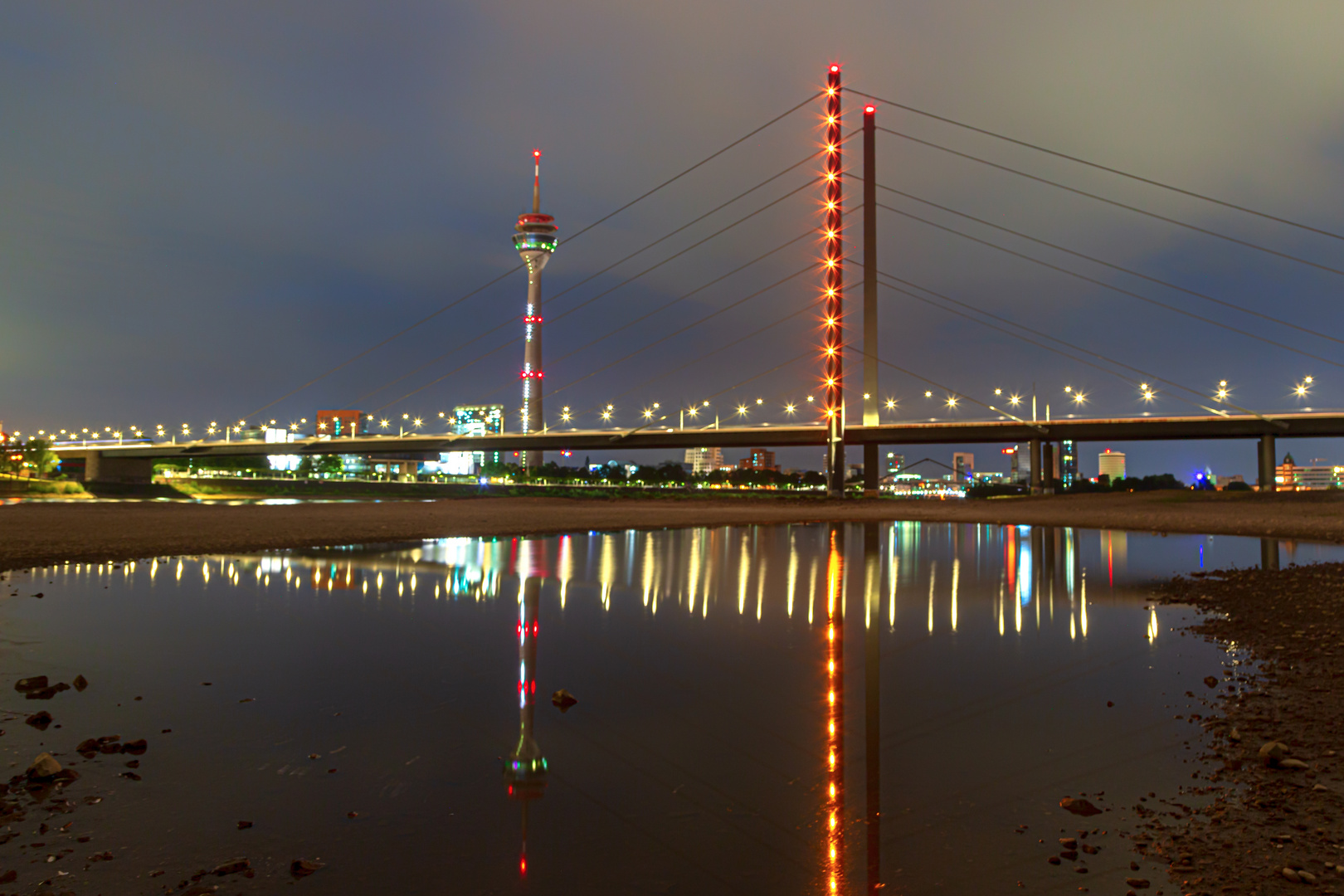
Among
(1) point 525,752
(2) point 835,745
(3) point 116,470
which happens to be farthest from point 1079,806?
(3) point 116,470

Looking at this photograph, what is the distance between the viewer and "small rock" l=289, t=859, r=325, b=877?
3.66 metres

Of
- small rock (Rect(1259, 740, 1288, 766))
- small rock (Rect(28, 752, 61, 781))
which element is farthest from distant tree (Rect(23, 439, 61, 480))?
small rock (Rect(1259, 740, 1288, 766))

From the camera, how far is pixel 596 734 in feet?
19.0

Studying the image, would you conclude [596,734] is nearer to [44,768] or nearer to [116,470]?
[44,768]

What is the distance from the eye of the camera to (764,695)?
689 centimetres

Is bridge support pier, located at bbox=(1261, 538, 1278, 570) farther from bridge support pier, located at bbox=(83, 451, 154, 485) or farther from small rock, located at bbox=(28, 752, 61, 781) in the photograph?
bridge support pier, located at bbox=(83, 451, 154, 485)

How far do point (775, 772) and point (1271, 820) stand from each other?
2.73 metres

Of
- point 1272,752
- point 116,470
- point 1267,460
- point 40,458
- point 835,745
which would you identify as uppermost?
point 40,458

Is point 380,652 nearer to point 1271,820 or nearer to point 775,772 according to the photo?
point 775,772

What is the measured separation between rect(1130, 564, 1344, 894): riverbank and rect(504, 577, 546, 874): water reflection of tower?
3.30 meters

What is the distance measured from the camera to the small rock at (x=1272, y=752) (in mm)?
5078

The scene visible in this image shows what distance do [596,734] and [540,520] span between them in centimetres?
3103

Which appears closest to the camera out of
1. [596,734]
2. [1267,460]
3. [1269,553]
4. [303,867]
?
[303,867]

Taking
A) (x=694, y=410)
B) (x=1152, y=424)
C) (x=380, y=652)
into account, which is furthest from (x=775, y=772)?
(x=694, y=410)
